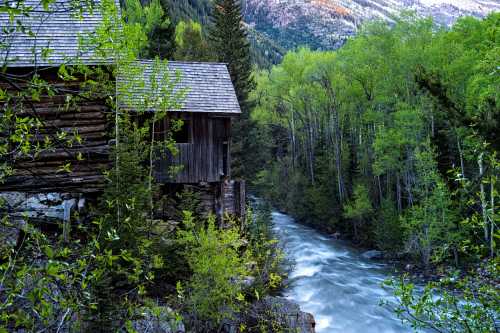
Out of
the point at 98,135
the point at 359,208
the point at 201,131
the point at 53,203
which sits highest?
the point at 98,135

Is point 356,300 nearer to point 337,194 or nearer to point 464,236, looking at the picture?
point 464,236

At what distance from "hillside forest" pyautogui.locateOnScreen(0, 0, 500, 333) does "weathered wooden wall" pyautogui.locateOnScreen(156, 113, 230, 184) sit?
1218 millimetres

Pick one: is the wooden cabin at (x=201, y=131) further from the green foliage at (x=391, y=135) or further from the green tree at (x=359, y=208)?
the green tree at (x=359, y=208)

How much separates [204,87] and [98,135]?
503cm

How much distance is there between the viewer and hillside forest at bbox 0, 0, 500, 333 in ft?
11.0

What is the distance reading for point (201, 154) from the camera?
48.3 feet

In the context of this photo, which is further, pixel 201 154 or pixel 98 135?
pixel 201 154

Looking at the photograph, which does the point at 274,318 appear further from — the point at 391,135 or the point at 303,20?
the point at 303,20

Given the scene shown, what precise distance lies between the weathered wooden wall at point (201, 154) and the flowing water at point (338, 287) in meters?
5.72

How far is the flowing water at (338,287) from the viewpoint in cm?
→ 1361

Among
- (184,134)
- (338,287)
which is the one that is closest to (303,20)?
(338,287)

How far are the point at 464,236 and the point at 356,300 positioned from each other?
694cm

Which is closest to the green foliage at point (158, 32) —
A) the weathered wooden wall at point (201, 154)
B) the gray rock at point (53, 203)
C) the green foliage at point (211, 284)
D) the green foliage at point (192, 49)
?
the green foliage at point (192, 49)

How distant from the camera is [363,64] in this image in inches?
988
